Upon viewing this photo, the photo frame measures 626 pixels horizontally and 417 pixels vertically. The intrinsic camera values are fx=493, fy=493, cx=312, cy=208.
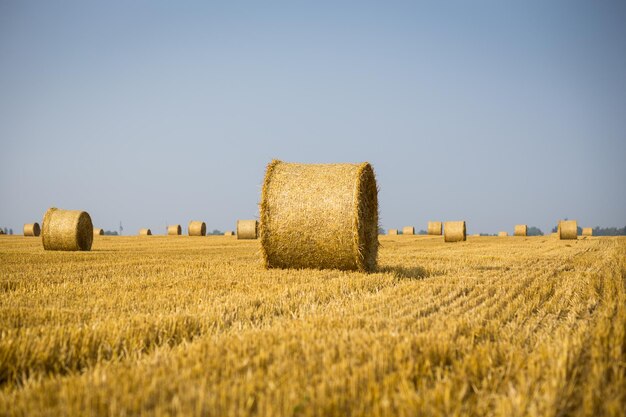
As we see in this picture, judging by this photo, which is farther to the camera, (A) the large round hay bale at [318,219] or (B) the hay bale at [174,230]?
(B) the hay bale at [174,230]

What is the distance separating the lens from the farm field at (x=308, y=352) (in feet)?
8.14

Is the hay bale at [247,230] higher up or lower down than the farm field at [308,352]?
higher up

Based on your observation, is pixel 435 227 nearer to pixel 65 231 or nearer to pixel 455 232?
pixel 455 232

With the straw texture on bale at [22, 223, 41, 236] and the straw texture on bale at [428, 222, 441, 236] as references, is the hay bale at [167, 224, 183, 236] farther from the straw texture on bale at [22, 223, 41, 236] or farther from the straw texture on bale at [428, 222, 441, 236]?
the straw texture on bale at [428, 222, 441, 236]

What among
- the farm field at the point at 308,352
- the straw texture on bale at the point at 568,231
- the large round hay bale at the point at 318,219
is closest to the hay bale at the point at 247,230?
the straw texture on bale at the point at 568,231

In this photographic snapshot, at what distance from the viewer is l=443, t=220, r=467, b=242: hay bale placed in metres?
27.2

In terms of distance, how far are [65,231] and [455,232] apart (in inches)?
763

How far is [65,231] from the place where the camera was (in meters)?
17.3

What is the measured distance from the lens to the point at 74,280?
24.7 feet

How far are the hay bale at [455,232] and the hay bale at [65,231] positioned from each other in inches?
717

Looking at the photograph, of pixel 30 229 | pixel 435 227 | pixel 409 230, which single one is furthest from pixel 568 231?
pixel 30 229

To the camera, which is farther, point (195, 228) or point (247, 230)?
point (195, 228)

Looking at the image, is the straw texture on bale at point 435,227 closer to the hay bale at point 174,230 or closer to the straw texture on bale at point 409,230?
the straw texture on bale at point 409,230

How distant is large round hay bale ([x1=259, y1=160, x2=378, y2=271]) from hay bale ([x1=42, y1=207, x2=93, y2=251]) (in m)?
10.7
